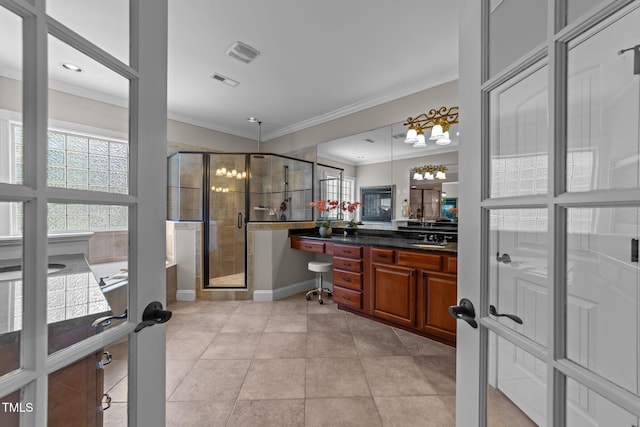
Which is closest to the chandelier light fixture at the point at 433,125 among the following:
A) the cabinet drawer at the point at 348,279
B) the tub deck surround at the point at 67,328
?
the cabinet drawer at the point at 348,279

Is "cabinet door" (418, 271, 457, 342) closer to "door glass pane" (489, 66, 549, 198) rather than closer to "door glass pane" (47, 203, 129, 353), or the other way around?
"door glass pane" (489, 66, 549, 198)

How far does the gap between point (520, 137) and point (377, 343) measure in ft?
7.07

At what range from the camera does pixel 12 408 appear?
50 centimetres

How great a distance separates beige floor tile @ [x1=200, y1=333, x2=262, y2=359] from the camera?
2199mm

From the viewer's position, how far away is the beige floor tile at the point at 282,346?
2191mm

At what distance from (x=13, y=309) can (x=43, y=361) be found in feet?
0.38

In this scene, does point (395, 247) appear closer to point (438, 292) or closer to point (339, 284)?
point (438, 292)

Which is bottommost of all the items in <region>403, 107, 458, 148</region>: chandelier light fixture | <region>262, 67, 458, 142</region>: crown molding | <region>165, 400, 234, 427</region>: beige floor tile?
<region>165, 400, 234, 427</region>: beige floor tile

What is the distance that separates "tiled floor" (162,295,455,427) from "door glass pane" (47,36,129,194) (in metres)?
1.51

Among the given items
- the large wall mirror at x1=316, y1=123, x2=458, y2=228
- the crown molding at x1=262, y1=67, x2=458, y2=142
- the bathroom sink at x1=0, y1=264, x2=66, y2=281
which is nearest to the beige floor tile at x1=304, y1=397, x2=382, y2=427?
the bathroom sink at x1=0, y1=264, x2=66, y2=281

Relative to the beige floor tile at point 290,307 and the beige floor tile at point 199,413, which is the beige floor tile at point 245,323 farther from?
the beige floor tile at point 199,413

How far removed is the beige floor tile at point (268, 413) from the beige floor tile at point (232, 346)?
561mm

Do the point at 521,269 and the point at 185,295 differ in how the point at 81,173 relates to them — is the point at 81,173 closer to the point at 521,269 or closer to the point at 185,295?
the point at 521,269

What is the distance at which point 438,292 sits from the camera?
2.34 m
